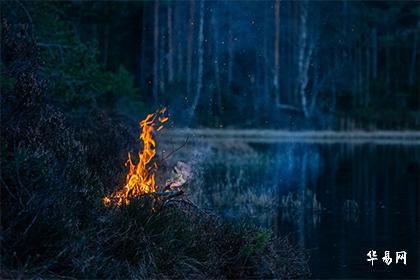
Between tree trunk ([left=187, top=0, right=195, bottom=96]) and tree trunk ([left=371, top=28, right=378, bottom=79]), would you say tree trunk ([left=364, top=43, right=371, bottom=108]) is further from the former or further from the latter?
tree trunk ([left=187, top=0, right=195, bottom=96])

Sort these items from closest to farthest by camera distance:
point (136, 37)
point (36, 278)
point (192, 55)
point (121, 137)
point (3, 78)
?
1. point (36, 278)
2. point (3, 78)
3. point (121, 137)
4. point (192, 55)
5. point (136, 37)

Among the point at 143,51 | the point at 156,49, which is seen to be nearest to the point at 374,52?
the point at 143,51

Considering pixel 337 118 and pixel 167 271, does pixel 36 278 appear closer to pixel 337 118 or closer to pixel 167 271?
pixel 167 271

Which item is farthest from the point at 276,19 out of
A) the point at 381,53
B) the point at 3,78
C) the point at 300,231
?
the point at 3,78

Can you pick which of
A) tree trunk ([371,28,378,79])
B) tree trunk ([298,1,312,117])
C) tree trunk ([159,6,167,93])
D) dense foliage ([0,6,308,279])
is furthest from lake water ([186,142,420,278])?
tree trunk ([371,28,378,79])

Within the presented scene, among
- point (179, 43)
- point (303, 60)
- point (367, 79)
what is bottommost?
point (367, 79)

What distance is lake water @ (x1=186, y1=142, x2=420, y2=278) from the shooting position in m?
18.4

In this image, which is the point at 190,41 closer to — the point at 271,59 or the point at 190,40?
the point at 190,40

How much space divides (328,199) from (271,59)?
39.8 m

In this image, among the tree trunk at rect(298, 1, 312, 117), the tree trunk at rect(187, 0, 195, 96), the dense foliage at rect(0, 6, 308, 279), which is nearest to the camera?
the dense foliage at rect(0, 6, 308, 279)

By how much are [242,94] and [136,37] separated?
8.20 metres

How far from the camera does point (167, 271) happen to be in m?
13.1

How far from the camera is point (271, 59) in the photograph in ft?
219

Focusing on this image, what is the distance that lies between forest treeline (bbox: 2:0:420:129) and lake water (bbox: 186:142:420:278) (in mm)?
7706
